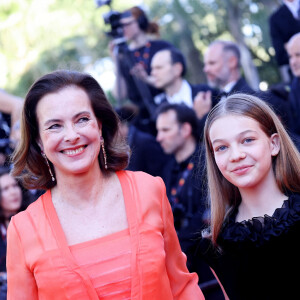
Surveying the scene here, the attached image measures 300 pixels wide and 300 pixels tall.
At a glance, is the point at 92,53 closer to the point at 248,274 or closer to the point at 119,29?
the point at 119,29

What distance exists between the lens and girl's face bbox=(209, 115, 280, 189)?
8.63 feet

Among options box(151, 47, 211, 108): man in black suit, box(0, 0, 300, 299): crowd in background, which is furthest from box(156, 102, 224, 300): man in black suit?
box(151, 47, 211, 108): man in black suit

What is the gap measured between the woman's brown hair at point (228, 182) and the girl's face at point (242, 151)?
5 centimetres

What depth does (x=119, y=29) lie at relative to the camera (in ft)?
20.3

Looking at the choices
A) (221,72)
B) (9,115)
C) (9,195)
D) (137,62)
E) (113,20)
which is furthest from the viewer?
(137,62)

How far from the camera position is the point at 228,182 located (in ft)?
9.57

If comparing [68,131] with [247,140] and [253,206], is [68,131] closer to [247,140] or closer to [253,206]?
[247,140]

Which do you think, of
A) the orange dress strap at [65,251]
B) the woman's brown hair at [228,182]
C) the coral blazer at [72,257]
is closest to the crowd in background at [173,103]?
the woman's brown hair at [228,182]

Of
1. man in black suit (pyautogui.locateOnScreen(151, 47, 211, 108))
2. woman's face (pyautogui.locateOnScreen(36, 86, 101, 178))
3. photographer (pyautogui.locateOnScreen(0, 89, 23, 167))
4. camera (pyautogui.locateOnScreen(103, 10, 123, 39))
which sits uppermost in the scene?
camera (pyautogui.locateOnScreen(103, 10, 123, 39))

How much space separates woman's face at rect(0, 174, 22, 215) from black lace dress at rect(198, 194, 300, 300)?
9.84 ft

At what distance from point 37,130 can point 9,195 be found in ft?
9.13

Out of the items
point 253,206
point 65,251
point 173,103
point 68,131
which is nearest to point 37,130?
point 68,131

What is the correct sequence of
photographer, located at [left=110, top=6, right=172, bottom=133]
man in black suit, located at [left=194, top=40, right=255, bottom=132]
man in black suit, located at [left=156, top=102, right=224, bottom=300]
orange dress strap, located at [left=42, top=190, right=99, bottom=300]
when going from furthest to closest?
photographer, located at [left=110, top=6, right=172, bottom=133] → man in black suit, located at [left=194, top=40, right=255, bottom=132] → man in black suit, located at [left=156, top=102, right=224, bottom=300] → orange dress strap, located at [left=42, top=190, right=99, bottom=300]

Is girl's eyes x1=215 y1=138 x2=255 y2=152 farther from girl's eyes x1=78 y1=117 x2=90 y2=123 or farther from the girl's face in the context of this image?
girl's eyes x1=78 y1=117 x2=90 y2=123
